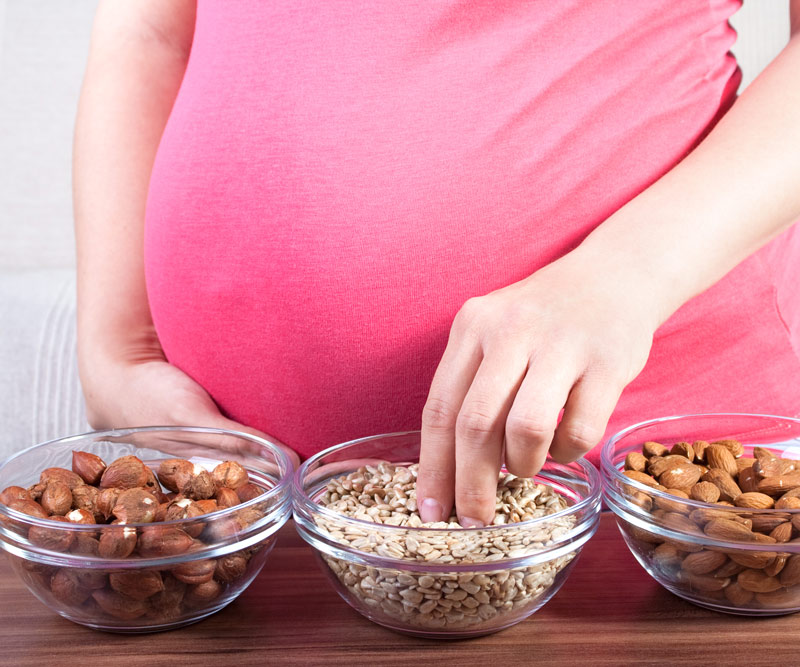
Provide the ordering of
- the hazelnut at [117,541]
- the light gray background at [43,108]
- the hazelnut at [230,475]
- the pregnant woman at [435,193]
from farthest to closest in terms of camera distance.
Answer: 1. the light gray background at [43,108]
2. the pregnant woman at [435,193]
3. the hazelnut at [230,475]
4. the hazelnut at [117,541]

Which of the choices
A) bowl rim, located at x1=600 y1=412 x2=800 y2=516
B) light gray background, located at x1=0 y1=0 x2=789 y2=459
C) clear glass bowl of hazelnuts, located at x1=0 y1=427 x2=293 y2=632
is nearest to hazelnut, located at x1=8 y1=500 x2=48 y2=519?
clear glass bowl of hazelnuts, located at x1=0 y1=427 x2=293 y2=632

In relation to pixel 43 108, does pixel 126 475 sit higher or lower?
A: lower

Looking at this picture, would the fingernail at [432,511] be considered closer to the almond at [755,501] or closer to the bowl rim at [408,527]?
the bowl rim at [408,527]

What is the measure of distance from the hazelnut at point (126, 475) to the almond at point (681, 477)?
36 cm

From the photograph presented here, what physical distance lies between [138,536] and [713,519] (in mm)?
347

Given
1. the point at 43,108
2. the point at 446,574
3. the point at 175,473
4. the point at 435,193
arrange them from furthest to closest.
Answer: the point at 43,108 < the point at 435,193 < the point at 175,473 < the point at 446,574

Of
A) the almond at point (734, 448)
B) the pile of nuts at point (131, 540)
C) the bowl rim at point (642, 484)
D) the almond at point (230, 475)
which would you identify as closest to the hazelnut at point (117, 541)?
the pile of nuts at point (131, 540)

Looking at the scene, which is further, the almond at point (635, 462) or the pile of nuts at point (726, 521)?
the almond at point (635, 462)

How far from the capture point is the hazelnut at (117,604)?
1.66ft

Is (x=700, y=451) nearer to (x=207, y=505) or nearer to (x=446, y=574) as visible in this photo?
(x=446, y=574)

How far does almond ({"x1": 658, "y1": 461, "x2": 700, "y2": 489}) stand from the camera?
1.89 feet

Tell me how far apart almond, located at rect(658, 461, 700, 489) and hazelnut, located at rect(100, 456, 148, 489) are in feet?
1.19

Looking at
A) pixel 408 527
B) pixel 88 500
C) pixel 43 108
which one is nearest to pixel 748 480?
pixel 408 527

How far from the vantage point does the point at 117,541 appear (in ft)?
1.62
